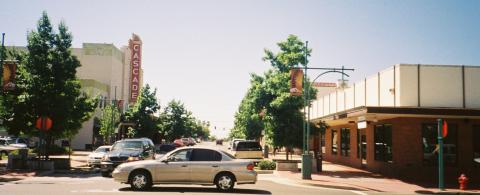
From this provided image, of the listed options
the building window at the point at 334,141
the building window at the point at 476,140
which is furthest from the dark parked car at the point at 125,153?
the building window at the point at 334,141

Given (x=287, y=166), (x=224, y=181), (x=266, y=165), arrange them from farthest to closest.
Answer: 1. (x=266, y=165)
2. (x=287, y=166)
3. (x=224, y=181)

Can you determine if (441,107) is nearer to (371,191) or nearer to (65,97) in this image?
(371,191)

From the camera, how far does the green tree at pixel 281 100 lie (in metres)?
28.1

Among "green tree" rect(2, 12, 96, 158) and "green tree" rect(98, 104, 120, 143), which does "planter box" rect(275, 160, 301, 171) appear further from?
"green tree" rect(98, 104, 120, 143)

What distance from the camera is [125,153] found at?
21.1 metres

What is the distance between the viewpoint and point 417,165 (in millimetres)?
23250

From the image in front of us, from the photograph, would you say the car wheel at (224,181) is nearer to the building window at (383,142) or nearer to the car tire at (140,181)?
the car tire at (140,181)

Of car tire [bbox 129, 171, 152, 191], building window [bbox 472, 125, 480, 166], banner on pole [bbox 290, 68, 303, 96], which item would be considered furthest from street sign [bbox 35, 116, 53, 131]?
building window [bbox 472, 125, 480, 166]

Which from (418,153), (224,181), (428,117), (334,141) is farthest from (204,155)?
(334,141)

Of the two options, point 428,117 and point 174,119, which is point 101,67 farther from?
point 428,117

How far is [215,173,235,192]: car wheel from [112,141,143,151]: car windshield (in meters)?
8.44

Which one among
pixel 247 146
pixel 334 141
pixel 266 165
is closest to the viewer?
pixel 266 165

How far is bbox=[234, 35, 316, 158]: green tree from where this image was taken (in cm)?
2811

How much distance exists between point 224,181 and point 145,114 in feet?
127
